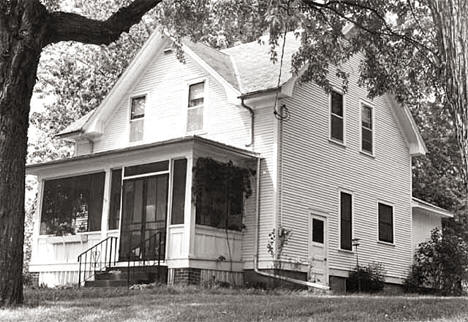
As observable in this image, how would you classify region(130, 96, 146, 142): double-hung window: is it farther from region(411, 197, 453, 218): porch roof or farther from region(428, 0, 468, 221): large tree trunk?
region(428, 0, 468, 221): large tree trunk

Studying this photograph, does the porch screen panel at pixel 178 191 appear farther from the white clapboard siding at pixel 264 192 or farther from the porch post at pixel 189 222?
the white clapboard siding at pixel 264 192

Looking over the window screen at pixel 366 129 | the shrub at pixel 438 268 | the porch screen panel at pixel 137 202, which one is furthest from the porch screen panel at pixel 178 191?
the shrub at pixel 438 268

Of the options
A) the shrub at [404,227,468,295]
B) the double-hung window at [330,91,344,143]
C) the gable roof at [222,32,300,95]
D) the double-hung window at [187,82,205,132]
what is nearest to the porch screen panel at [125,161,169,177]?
the double-hung window at [187,82,205,132]

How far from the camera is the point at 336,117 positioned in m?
20.7

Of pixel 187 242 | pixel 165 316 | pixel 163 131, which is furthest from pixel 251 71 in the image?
pixel 165 316

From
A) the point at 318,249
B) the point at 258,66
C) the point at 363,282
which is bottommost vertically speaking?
the point at 363,282

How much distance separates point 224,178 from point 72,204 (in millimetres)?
5336

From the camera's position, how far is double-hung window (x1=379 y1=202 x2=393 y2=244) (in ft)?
72.0

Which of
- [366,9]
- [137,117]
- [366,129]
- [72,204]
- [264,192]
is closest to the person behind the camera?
[366,9]

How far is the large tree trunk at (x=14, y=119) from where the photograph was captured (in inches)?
424

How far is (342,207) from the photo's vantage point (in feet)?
66.6

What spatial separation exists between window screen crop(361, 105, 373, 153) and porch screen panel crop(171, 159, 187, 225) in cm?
696

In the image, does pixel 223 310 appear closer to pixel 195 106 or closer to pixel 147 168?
pixel 147 168

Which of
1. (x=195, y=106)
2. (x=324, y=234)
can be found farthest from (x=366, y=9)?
(x=324, y=234)
